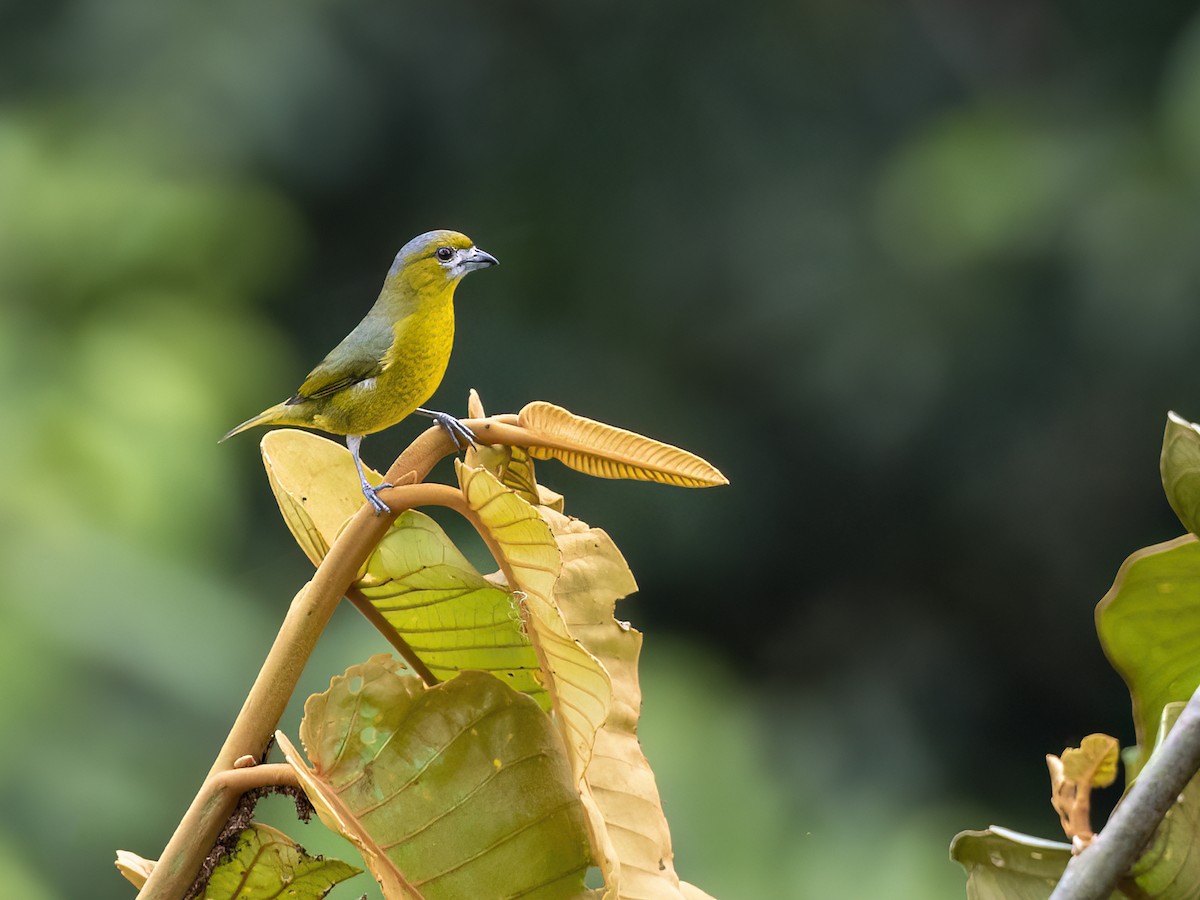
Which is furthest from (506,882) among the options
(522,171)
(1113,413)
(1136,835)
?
(522,171)

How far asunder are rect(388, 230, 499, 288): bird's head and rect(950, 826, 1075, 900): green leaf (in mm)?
273

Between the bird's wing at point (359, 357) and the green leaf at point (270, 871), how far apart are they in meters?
0.19

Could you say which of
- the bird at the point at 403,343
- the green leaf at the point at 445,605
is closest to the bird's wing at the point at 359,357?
the bird at the point at 403,343

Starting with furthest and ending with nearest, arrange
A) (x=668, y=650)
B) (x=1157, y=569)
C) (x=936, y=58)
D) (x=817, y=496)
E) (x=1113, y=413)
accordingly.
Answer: (x=936, y=58) → (x=817, y=496) → (x=1113, y=413) → (x=668, y=650) → (x=1157, y=569)

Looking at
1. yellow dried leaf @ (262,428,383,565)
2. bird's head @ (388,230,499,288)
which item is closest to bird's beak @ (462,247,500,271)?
bird's head @ (388,230,499,288)

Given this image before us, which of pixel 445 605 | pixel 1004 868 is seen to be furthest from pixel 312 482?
pixel 1004 868

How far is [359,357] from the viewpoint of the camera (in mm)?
524

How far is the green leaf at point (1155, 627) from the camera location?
0.39 metres

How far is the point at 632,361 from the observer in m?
2.96

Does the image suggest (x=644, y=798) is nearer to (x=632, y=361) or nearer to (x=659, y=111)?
(x=632, y=361)

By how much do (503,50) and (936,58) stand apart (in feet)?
3.12

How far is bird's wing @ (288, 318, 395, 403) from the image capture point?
522 mm

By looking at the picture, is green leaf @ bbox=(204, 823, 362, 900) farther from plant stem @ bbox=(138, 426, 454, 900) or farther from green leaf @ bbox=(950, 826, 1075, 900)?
green leaf @ bbox=(950, 826, 1075, 900)

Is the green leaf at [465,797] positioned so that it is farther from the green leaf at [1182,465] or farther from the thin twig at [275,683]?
the green leaf at [1182,465]
